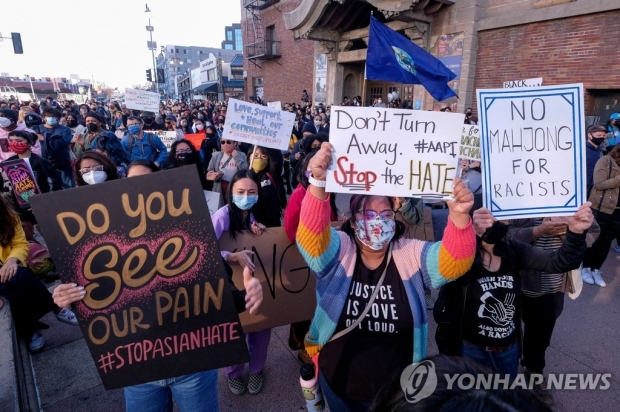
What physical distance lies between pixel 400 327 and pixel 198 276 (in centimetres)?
96

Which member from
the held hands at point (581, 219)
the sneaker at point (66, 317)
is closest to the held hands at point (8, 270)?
the sneaker at point (66, 317)

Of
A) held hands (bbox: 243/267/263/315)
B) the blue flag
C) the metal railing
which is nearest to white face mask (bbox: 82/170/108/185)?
held hands (bbox: 243/267/263/315)

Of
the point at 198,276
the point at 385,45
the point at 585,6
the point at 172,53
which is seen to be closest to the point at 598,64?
the point at 585,6

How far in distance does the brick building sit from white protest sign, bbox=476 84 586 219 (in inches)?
795

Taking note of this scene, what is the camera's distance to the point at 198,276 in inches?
62.8

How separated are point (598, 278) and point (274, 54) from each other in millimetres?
22928

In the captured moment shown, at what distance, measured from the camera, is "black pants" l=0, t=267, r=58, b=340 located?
304 centimetres

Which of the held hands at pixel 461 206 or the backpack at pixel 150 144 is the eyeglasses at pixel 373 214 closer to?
the held hands at pixel 461 206

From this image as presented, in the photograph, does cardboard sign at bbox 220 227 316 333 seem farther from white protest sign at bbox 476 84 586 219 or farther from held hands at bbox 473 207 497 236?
white protest sign at bbox 476 84 586 219

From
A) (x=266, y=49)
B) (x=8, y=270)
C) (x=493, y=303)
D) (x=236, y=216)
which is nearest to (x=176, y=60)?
(x=266, y=49)

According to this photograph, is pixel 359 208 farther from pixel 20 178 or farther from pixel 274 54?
pixel 274 54

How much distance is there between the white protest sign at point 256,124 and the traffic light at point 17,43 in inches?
1067

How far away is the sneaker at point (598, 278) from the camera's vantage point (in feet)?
14.5

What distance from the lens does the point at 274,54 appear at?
23.7 metres
